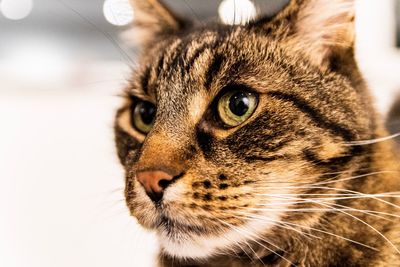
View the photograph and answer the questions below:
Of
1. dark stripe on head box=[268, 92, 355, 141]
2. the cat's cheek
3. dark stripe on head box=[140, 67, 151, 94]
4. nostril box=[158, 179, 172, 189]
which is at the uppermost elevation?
dark stripe on head box=[140, 67, 151, 94]

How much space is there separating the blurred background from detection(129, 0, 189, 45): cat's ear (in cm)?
3

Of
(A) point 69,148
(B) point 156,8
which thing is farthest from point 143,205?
(A) point 69,148

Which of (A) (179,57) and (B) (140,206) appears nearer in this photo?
(B) (140,206)

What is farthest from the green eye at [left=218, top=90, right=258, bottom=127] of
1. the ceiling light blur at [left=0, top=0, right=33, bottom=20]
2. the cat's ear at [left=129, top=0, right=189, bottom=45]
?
the ceiling light blur at [left=0, top=0, right=33, bottom=20]

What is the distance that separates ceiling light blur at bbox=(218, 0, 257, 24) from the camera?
90 centimetres

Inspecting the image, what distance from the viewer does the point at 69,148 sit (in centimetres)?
141

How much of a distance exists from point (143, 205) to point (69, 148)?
0.75m

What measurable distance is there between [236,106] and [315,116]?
12 cm

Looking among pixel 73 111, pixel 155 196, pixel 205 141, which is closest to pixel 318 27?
pixel 205 141

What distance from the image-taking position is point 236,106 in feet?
2.48

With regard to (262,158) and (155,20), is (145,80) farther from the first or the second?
(262,158)

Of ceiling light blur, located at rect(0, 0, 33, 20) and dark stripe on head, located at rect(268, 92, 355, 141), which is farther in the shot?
ceiling light blur, located at rect(0, 0, 33, 20)

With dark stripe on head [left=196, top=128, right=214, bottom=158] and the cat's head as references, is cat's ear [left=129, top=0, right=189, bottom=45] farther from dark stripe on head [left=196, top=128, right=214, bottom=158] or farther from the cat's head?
dark stripe on head [left=196, top=128, right=214, bottom=158]

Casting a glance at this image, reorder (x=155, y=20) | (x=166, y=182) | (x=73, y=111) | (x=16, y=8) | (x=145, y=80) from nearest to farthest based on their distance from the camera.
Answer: (x=166, y=182) → (x=145, y=80) → (x=155, y=20) → (x=16, y=8) → (x=73, y=111)
